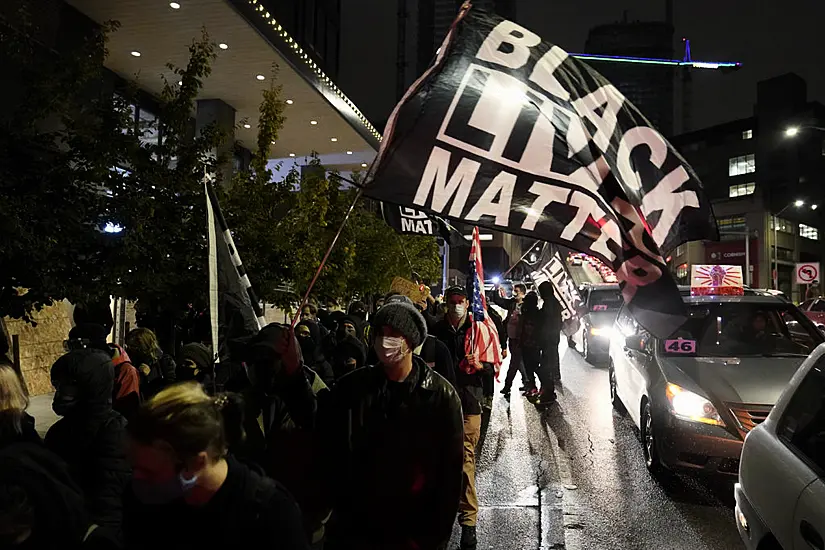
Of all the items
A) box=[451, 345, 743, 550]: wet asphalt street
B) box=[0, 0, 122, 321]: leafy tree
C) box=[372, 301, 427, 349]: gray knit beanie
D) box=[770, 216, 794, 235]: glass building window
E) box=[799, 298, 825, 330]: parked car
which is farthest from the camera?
box=[770, 216, 794, 235]: glass building window

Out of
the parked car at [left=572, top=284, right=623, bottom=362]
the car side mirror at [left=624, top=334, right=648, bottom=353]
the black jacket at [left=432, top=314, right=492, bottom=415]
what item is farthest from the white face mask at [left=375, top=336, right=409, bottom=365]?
the parked car at [left=572, top=284, right=623, bottom=362]

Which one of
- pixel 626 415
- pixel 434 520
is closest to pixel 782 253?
pixel 626 415

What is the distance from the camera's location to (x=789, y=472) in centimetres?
307

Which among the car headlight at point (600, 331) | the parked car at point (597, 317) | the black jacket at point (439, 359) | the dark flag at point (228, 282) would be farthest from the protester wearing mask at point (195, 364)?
the car headlight at point (600, 331)

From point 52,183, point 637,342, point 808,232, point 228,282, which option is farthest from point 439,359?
point 808,232

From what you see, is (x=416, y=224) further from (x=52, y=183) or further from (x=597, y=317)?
(x=597, y=317)

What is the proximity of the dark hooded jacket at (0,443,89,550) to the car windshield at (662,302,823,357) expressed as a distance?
6028 mm

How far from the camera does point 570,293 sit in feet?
47.1

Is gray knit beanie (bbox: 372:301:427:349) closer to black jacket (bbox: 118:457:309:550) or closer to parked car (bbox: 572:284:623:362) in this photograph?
black jacket (bbox: 118:457:309:550)

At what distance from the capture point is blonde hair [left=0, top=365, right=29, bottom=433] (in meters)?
2.55

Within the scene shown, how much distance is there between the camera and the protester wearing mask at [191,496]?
5.59 feet

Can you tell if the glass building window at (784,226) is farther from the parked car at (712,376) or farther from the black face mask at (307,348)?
the black face mask at (307,348)

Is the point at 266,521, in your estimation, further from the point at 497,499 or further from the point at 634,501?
the point at 634,501

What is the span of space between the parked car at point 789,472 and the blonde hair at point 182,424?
235cm
